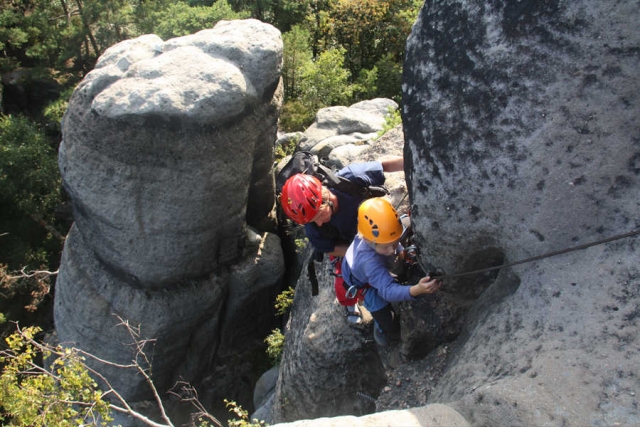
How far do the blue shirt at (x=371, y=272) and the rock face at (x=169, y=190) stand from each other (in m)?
3.52

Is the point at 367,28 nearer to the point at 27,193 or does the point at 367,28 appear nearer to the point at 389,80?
the point at 389,80

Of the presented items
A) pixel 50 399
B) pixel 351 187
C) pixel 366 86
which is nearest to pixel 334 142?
pixel 366 86

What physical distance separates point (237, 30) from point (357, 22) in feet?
32.0

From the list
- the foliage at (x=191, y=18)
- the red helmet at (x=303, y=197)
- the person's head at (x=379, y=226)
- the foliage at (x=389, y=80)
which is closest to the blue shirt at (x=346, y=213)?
the red helmet at (x=303, y=197)

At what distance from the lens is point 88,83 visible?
7691 mm

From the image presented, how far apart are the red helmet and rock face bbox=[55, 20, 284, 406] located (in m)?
2.61

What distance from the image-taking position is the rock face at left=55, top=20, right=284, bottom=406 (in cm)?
734

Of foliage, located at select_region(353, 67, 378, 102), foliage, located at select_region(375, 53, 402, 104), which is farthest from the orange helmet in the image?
foliage, located at select_region(375, 53, 402, 104)

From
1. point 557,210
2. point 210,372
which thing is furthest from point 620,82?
point 210,372

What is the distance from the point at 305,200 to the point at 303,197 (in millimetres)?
38

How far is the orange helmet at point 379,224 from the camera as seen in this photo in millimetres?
4742

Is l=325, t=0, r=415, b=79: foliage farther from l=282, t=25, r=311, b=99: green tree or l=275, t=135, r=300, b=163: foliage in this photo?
l=275, t=135, r=300, b=163: foliage

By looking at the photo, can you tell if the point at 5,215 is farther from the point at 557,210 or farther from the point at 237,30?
the point at 557,210

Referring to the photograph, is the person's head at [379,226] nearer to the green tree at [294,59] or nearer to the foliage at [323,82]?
the foliage at [323,82]
